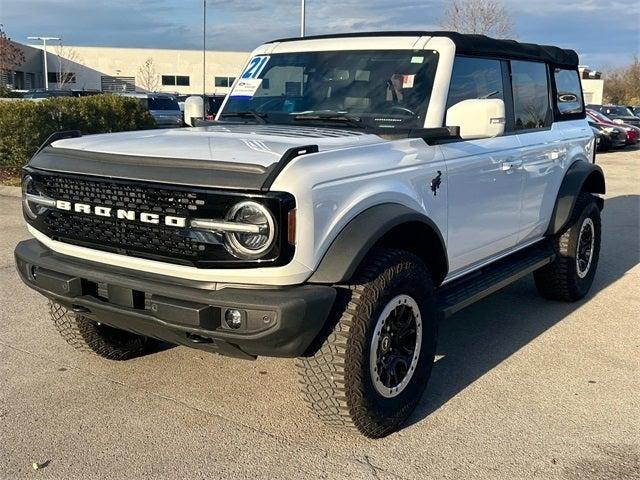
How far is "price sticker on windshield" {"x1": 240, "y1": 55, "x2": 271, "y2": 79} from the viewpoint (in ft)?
16.0

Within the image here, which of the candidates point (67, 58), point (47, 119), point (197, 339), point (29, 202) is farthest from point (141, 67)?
point (197, 339)

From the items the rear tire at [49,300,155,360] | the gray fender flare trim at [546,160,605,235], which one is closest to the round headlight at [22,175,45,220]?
the rear tire at [49,300,155,360]

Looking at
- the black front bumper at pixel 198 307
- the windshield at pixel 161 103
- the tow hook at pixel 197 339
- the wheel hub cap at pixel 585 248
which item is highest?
the windshield at pixel 161 103

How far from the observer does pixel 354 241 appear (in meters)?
3.03

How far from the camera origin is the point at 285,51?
482 cm

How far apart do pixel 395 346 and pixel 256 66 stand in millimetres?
2474

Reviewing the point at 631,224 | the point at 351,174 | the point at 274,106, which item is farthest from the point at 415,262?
the point at 631,224

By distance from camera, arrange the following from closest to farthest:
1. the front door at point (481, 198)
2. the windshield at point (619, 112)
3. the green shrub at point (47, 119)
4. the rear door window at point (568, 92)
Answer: the front door at point (481, 198) < the rear door window at point (568, 92) < the green shrub at point (47, 119) < the windshield at point (619, 112)

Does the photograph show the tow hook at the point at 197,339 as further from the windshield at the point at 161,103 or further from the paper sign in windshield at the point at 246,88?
the windshield at the point at 161,103

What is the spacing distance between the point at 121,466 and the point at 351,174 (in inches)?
66.5

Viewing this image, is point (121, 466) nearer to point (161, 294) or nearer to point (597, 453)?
point (161, 294)

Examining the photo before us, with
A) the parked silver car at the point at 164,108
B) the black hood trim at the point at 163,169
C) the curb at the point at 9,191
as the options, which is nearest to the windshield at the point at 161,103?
the parked silver car at the point at 164,108

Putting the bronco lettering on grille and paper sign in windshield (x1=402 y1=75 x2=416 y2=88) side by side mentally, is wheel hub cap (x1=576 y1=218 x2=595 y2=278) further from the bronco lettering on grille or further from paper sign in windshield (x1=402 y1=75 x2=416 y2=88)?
the bronco lettering on grille

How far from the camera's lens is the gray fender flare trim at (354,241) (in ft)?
9.70
